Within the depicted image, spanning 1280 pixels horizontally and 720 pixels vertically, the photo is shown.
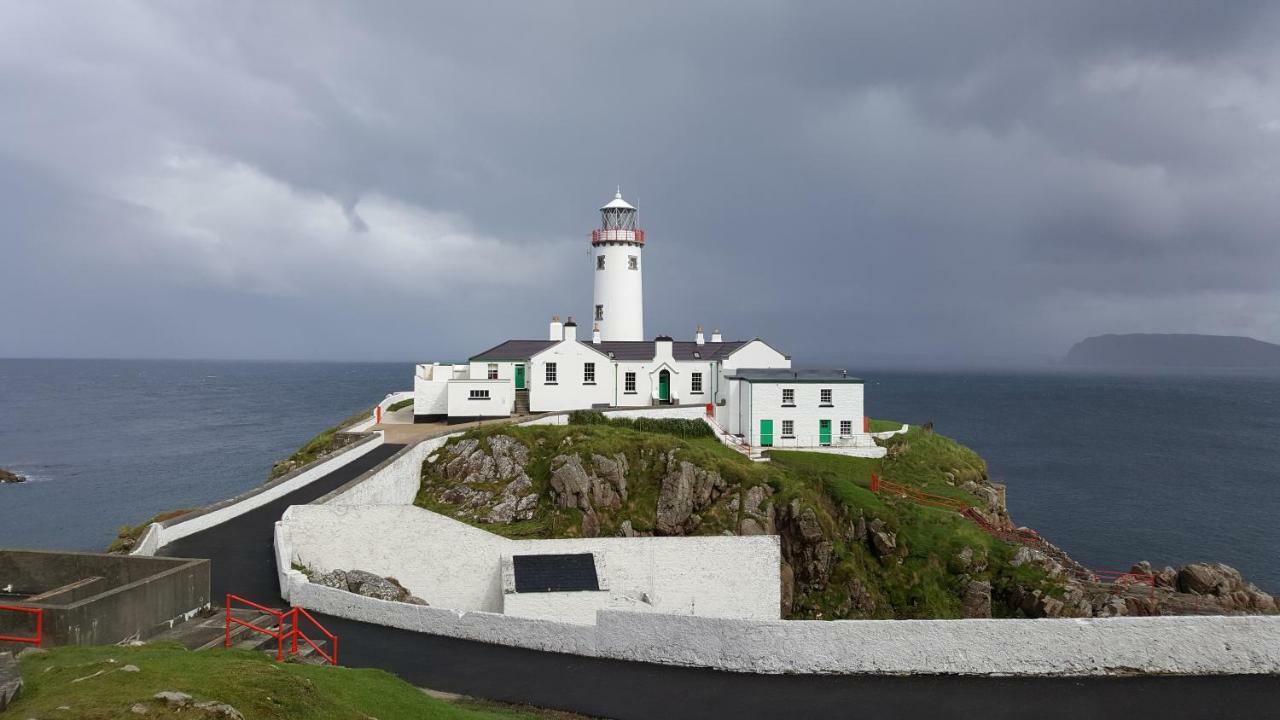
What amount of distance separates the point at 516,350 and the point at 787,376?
15.7m

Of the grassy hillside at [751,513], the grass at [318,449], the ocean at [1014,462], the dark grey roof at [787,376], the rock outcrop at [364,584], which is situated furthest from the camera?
the ocean at [1014,462]

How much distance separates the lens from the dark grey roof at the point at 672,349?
1688 inches

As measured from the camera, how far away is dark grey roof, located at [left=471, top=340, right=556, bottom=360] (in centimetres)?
4319

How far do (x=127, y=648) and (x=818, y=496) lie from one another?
77.9 ft

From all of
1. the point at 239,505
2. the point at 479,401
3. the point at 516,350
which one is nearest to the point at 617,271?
the point at 516,350

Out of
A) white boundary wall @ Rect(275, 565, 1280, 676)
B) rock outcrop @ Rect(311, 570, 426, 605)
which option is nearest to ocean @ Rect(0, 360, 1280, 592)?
white boundary wall @ Rect(275, 565, 1280, 676)

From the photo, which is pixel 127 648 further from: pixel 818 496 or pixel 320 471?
pixel 818 496

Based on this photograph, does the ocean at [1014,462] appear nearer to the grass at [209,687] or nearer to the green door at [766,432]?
the green door at [766,432]

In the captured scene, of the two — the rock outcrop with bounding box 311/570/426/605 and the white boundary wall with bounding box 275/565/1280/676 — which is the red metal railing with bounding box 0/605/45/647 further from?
the white boundary wall with bounding box 275/565/1280/676

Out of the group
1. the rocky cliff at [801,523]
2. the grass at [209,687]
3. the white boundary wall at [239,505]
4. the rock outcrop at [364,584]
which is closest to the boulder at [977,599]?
the rocky cliff at [801,523]

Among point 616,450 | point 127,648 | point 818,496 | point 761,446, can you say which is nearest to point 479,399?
point 616,450

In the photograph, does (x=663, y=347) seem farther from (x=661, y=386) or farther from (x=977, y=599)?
(x=977, y=599)

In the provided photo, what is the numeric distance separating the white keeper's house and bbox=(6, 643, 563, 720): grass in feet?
84.8

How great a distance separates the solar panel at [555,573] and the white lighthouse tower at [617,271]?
94.5 feet
